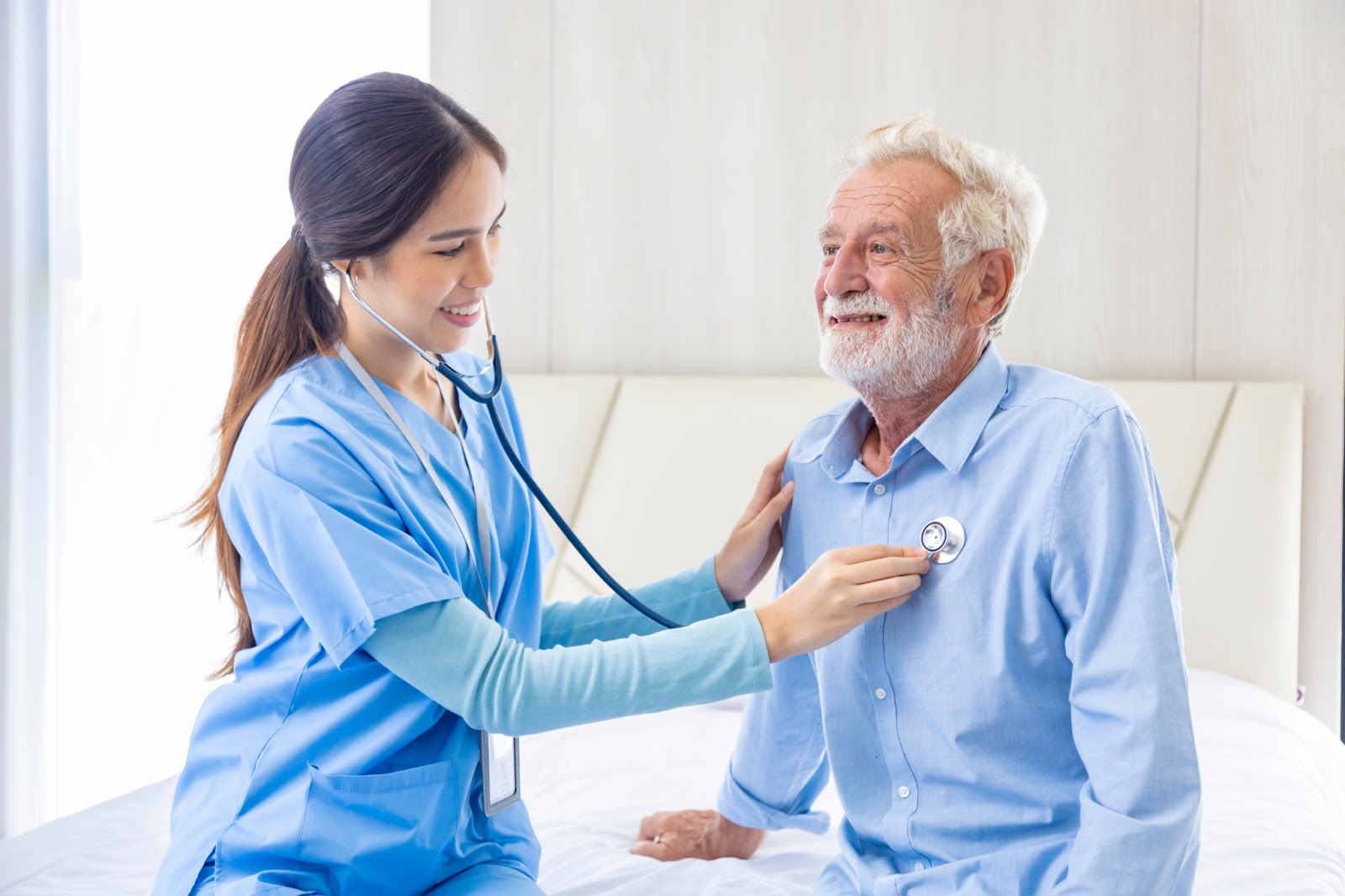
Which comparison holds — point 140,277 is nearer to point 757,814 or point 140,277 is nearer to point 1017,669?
point 757,814

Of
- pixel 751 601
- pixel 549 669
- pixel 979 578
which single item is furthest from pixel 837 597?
pixel 751 601

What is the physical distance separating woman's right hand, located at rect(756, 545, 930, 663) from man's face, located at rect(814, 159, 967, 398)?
0.22 m

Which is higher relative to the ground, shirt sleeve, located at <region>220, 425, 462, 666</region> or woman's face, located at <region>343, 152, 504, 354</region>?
woman's face, located at <region>343, 152, 504, 354</region>

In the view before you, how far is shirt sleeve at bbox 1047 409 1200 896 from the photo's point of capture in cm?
97

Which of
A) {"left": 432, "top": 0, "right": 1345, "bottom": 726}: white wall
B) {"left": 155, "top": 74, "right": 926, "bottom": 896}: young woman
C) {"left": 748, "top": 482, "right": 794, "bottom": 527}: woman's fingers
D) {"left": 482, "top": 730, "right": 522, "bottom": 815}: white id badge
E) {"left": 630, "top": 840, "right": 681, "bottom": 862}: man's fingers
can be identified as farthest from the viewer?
{"left": 432, "top": 0, "right": 1345, "bottom": 726}: white wall

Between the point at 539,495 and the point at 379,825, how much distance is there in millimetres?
370

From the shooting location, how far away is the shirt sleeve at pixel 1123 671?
97cm

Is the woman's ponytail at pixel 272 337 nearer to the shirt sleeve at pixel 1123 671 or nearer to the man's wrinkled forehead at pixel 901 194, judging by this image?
the man's wrinkled forehead at pixel 901 194

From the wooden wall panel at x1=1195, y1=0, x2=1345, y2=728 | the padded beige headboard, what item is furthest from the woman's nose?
the wooden wall panel at x1=1195, y1=0, x2=1345, y2=728

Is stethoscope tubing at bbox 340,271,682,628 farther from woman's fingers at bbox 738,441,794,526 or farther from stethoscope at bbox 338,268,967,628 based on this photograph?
woman's fingers at bbox 738,441,794,526

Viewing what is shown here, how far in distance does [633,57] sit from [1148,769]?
82.6 inches

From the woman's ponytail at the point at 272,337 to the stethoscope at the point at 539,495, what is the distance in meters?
0.07

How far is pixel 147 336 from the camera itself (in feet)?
8.91

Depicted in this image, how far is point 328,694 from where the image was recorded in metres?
1.13
